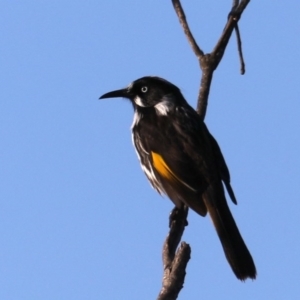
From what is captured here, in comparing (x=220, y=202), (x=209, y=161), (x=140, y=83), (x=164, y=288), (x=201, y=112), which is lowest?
(x=164, y=288)

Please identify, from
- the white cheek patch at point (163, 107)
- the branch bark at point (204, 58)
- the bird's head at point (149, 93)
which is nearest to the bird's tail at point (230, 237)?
the branch bark at point (204, 58)

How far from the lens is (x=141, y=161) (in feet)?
22.2

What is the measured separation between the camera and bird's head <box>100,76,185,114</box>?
284 inches

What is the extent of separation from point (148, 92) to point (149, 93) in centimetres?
2

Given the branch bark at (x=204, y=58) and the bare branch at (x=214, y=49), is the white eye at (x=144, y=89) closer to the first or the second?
the branch bark at (x=204, y=58)

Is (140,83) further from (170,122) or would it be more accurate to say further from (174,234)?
(174,234)

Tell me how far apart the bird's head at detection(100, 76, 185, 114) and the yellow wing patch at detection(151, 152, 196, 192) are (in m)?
0.80

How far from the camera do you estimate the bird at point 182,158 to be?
5980 millimetres

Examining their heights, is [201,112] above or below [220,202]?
above

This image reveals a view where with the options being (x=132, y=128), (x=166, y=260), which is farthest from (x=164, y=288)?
(x=132, y=128)

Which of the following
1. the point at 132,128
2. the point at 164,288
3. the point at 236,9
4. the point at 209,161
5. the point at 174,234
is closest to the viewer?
the point at 164,288

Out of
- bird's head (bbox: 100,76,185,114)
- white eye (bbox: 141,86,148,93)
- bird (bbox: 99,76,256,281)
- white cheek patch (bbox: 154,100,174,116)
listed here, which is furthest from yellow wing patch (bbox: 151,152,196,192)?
white eye (bbox: 141,86,148,93)

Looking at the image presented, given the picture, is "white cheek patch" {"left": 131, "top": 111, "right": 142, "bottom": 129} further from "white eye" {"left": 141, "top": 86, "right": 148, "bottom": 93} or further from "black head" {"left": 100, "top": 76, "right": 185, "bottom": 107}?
"white eye" {"left": 141, "top": 86, "right": 148, "bottom": 93}

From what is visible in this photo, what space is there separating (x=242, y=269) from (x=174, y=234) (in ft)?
2.41
